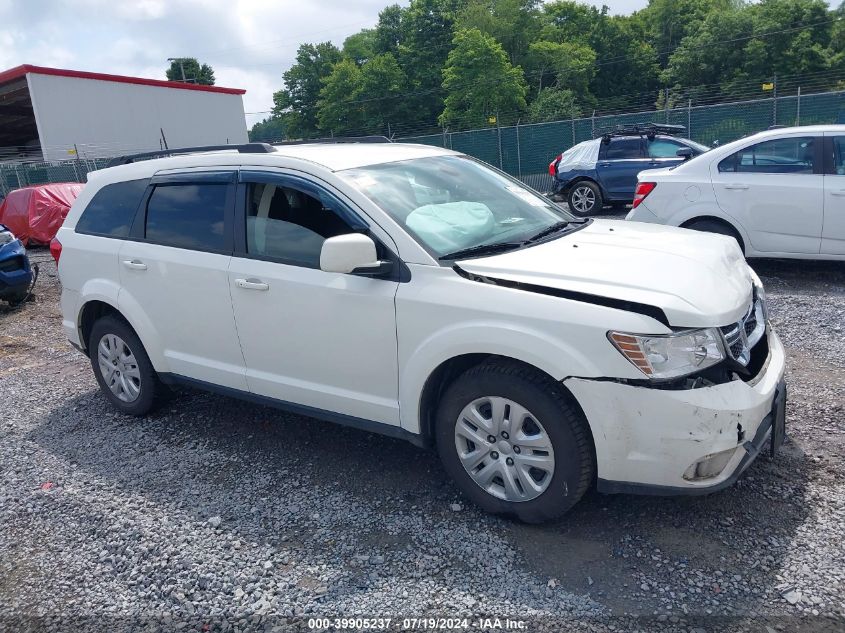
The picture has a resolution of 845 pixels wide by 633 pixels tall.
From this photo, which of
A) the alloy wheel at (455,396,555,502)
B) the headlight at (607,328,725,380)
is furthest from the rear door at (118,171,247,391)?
the headlight at (607,328,725,380)

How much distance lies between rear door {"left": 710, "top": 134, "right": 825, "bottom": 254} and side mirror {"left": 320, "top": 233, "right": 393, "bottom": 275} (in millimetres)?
5400

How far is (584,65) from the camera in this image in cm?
6069

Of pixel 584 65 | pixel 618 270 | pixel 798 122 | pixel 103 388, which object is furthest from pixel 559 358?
pixel 584 65

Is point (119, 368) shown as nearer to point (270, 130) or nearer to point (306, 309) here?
point (306, 309)

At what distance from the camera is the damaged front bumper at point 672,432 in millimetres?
2805

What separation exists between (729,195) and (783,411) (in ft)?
15.5

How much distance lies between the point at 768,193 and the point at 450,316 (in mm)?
5427

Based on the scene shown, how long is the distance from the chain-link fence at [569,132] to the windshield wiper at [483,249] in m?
14.9

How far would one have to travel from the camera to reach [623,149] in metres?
14.4

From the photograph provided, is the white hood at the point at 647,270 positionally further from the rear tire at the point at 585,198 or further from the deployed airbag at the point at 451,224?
the rear tire at the point at 585,198

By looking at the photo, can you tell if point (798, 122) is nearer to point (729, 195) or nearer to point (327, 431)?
point (729, 195)

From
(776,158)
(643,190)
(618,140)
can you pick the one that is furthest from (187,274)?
(618,140)

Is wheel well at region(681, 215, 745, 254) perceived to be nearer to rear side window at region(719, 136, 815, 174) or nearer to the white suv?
rear side window at region(719, 136, 815, 174)

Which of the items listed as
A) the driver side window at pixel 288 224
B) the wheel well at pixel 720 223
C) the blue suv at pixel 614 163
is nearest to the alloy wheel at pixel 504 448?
the driver side window at pixel 288 224
